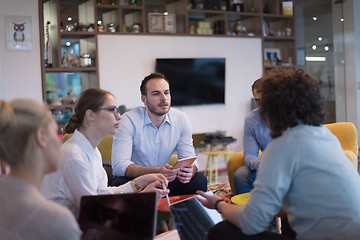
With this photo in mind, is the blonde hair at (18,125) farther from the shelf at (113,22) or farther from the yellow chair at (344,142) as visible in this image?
the shelf at (113,22)

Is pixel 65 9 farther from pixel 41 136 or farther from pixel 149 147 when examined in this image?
pixel 41 136

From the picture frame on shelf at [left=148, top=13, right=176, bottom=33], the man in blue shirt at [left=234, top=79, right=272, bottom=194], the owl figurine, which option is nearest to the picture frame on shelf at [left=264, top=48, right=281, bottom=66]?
the picture frame on shelf at [left=148, top=13, right=176, bottom=33]

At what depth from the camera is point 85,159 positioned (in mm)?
2150

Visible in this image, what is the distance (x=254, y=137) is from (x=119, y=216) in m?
2.05

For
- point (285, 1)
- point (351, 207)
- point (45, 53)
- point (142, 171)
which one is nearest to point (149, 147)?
point (142, 171)

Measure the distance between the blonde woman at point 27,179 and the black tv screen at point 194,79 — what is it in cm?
514

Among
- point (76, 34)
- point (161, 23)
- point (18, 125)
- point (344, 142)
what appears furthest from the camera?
point (161, 23)

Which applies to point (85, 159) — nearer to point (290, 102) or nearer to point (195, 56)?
point (290, 102)

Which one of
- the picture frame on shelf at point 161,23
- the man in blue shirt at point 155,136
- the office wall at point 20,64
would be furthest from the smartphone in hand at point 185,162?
the picture frame on shelf at point 161,23

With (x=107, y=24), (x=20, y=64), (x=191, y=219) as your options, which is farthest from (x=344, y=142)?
(x=20, y=64)

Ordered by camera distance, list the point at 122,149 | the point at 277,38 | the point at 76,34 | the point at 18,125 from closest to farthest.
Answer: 1. the point at 18,125
2. the point at 122,149
3. the point at 76,34
4. the point at 277,38

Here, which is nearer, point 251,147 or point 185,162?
point 185,162

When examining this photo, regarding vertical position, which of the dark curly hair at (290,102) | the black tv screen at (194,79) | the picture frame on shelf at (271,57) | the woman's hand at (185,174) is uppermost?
the picture frame on shelf at (271,57)

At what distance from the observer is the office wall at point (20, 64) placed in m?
5.63
